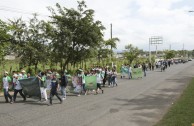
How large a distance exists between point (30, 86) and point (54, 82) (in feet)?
7.59

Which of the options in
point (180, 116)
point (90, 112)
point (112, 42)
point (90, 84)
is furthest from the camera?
point (112, 42)

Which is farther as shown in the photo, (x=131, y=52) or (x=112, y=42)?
(x=131, y=52)

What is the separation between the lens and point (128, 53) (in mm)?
59344

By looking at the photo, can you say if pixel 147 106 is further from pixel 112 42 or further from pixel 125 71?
pixel 112 42

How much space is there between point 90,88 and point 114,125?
9323 millimetres

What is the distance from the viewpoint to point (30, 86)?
1664 centimetres

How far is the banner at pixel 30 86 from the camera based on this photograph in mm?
16406

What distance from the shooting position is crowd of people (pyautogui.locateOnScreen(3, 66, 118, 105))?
15.7 metres

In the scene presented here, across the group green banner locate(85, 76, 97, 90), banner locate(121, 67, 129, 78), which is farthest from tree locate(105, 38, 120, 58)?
green banner locate(85, 76, 97, 90)

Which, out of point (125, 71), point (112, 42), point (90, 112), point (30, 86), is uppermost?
point (112, 42)

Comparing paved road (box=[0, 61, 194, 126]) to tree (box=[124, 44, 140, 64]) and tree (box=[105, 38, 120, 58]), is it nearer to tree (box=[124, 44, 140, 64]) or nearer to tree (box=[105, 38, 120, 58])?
Answer: tree (box=[105, 38, 120, 58])

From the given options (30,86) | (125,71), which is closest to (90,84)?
(30,86)

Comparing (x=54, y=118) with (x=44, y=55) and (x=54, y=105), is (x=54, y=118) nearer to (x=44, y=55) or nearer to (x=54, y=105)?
(x=54, y=105)

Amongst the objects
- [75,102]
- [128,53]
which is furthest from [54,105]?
[128,53]
